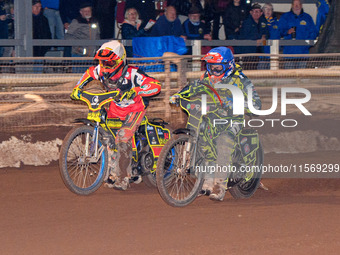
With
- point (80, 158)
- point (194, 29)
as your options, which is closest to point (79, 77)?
point (194, 29)

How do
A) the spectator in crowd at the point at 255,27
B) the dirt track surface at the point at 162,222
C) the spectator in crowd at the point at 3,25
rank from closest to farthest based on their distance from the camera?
the dirt track surface at the point at 162,222 → the spectator in crowd at the point at 3,25 → the spectator in crowd at the point at 255,27

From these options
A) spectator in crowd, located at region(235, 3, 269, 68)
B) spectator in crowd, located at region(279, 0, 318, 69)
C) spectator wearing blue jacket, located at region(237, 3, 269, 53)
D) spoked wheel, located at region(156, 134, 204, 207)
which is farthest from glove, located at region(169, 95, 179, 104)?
spectator in crowd, located at region(279, 0, 318, 69)

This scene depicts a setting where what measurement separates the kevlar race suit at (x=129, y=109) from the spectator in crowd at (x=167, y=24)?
565cm

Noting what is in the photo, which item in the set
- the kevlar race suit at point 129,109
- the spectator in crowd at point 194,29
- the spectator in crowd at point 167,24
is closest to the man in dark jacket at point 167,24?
the spectator in crowd at point 167,24

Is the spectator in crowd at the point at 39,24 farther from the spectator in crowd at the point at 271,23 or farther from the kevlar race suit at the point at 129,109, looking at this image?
the kevlar race suit at the point at 129,109

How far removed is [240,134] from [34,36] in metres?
7.13

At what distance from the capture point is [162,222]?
7609mm

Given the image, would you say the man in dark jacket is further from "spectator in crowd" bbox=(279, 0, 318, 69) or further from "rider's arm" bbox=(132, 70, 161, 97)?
"rider's arm" bbox=(132, 70, 161, 97)

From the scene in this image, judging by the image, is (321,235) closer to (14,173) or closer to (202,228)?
(202,228)

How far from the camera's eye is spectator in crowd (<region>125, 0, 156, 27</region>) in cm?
1451

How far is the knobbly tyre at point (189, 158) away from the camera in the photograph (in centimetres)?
809

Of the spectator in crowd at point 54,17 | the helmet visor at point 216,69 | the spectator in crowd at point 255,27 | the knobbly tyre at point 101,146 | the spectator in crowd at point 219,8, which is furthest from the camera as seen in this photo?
the spectator in crowd at point 219,8

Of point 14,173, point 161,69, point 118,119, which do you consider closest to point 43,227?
point 118,119

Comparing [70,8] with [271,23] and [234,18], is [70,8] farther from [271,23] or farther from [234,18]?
[271,23]
